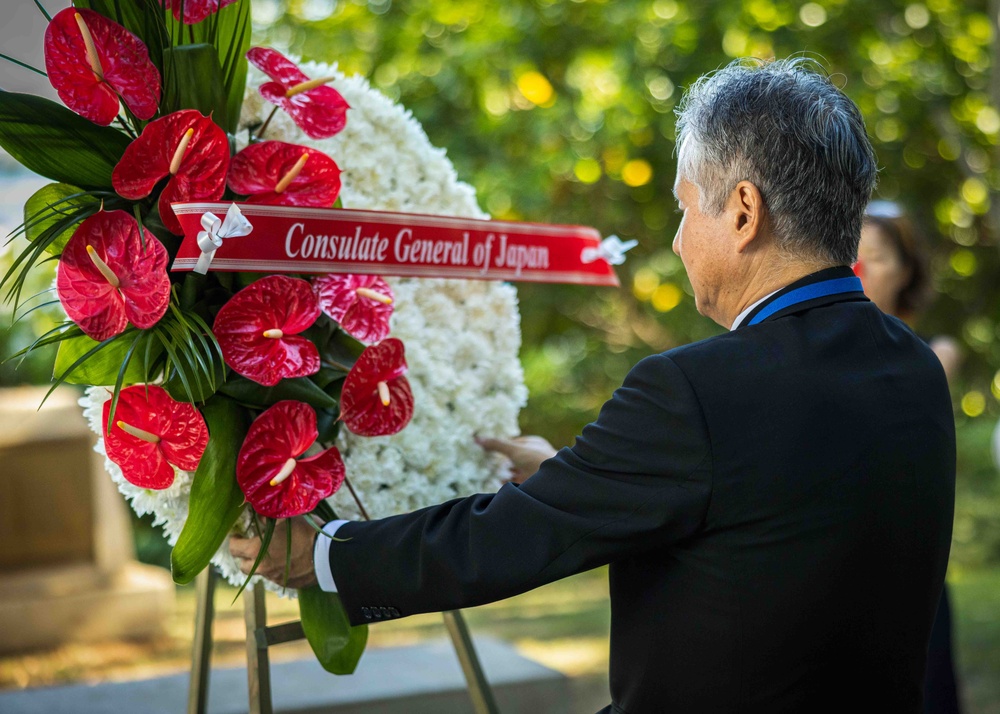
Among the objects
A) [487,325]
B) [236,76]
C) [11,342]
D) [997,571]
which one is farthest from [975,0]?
[11,342]

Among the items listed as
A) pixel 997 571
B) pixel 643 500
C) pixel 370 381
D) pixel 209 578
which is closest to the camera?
pixel 643 500

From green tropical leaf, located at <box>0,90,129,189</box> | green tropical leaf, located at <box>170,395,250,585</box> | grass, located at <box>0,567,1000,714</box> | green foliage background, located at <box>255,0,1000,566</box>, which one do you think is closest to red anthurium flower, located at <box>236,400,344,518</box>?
green tropical leaf, located at <box>170,395,250,585</box>

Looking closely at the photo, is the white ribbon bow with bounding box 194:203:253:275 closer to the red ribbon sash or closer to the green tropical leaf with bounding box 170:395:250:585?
the red ribbon sash

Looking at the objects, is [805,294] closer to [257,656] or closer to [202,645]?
[257,656]

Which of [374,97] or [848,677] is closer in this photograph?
[848,677]

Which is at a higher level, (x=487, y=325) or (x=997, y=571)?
(x=487, y=325)

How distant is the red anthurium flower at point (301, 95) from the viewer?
176 cm

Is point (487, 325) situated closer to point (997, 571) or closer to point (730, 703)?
point (730, 703)

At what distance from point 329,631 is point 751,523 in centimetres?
82

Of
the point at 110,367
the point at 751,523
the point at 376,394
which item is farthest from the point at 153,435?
the point at 751,523

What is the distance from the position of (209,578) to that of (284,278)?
0.70 m

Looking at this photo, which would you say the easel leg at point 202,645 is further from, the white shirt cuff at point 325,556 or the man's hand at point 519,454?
the man's hand at point 519,454

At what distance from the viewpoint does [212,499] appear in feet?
5.28

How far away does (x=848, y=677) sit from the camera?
4.69ft
